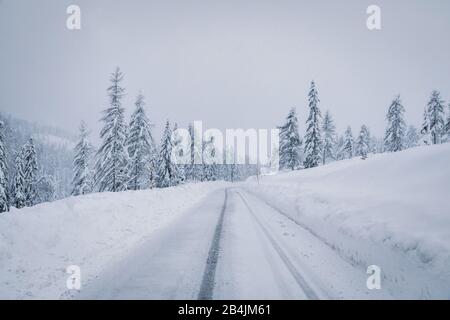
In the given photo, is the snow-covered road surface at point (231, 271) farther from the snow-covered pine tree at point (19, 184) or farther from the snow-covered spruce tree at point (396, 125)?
the snow-covered spruce tree at point (396, 125)

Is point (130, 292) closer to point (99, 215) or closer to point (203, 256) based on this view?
point (203, 256)

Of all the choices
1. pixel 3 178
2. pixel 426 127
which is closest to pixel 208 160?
pixel 426 127

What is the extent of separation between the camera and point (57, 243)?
7723mm

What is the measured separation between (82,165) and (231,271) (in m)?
39.5

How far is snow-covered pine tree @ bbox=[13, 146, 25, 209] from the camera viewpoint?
3397 centimetres

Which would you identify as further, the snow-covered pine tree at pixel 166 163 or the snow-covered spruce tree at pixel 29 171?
the snow-covered pine tree at pixel 166 163

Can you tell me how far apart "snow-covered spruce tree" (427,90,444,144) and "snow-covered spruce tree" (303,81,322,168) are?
67.4 ft

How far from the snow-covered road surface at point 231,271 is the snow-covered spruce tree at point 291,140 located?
4503 centimetres

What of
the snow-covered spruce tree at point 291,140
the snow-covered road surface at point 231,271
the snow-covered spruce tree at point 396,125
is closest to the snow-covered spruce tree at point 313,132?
the snow-covered spruce tree at point 291,140

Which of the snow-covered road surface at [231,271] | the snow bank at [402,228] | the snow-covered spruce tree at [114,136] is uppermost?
the snow-covered spruce tree at [114,136]

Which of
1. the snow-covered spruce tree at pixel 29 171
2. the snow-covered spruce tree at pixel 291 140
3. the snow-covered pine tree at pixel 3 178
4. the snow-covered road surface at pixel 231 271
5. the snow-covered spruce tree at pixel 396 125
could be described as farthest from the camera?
the snow-covered spruce tree at pixel 291 140

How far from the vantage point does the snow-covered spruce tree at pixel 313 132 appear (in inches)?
1884

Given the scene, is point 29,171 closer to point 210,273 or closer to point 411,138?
point 210,273

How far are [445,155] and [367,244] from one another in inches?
360
